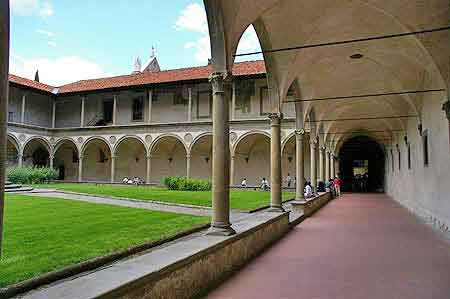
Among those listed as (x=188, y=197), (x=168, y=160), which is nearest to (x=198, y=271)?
(x=188, y=197)

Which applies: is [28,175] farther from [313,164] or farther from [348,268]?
[348,268]

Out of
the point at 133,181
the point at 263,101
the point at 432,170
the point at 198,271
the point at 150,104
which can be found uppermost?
the point at 150,104

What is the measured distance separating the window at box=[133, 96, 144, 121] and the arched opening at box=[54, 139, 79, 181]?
7178mm

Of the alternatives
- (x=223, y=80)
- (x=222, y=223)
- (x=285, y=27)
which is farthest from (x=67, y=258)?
(x=285, y=27)

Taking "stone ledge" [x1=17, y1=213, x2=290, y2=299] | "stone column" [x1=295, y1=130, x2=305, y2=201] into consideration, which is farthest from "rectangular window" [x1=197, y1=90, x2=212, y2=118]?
"stone ledge" [x1=17, y1=213, x2=290, y2=299]

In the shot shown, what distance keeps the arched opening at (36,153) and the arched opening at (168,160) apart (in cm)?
948

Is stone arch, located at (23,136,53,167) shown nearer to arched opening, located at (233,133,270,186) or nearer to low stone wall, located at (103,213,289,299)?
arched opening, located at (233,133,270,186)

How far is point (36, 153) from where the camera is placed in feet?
114

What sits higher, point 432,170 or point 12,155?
point 12,155

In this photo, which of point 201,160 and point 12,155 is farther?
point 201,160

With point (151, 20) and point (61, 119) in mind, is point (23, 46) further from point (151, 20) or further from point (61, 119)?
point (61, 119)

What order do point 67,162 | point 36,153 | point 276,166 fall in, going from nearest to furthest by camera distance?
point 276,166, point 36,153, point 67,162

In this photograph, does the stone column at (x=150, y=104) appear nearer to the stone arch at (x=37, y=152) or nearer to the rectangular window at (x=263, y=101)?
the rectangular window at (x=263, y=101)

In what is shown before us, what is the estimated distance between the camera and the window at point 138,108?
3253 cm
